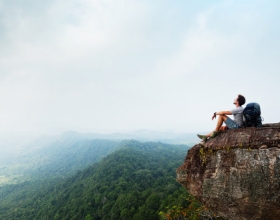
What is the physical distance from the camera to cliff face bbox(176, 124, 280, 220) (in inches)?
237

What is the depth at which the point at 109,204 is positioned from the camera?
204ft

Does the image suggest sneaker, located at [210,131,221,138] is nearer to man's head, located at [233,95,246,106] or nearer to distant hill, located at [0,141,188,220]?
man's head, located at [233,95,246,106]

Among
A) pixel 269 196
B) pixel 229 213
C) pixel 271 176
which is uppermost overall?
pixel 271 176

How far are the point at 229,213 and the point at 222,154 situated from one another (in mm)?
2313

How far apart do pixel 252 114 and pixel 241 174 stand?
252cm

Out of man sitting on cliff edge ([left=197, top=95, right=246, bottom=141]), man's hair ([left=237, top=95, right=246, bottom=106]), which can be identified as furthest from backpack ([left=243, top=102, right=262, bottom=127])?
man's hair ([left=237, top=95, right=246, bottom=106])

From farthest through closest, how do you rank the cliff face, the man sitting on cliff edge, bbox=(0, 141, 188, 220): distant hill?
1. bbox=(0, 141, 188, 220): distant hill
2. the man sitting on cliff edge
3. the cliff face

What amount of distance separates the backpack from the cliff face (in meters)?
0.50

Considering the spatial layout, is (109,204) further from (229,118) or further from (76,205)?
(229,118)

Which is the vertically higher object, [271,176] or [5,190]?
[271,176]

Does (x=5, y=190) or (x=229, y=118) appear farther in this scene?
(x=5, y=190)

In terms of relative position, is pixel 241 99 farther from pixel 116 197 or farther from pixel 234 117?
pixel 116 197

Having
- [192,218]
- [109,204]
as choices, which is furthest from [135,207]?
[192,218]

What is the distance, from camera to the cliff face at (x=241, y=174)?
19.8ft
